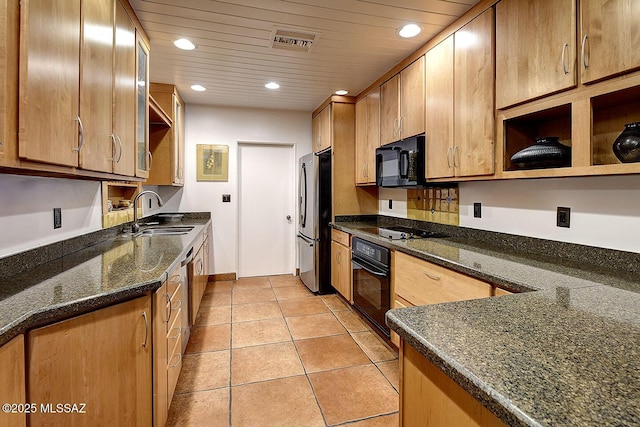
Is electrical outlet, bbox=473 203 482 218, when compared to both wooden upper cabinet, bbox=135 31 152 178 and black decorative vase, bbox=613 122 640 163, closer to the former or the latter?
black decorative vase, bbox=613 122 640 163

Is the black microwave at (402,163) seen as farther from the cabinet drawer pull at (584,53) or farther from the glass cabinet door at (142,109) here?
the glass cabinet door at (142,109)

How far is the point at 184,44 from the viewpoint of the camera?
8.08 feet

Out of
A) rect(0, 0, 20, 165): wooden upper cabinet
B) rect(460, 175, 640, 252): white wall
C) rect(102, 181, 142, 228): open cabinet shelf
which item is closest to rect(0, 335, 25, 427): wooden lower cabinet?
rect(0, 0, 20, 165): wooden upper cabinet

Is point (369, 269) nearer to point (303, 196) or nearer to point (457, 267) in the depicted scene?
point (457, 267)

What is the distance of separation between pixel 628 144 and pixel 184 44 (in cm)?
278

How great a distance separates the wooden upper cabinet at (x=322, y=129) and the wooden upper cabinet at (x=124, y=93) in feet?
7.32

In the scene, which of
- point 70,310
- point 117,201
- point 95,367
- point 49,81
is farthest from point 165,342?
point 117,201

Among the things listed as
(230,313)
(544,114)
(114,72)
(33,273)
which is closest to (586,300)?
(544,114)

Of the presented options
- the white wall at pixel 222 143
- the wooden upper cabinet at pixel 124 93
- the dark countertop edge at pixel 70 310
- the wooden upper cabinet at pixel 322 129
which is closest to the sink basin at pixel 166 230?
the white wall at pixel 222 143

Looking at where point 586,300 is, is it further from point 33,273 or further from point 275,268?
point 275,268

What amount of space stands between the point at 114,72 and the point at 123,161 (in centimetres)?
47

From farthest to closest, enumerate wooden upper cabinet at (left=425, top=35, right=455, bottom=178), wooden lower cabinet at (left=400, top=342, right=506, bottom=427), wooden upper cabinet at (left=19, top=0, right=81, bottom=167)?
wooden upper cabinet at (left=425, top=35, right=455, bottom=178)
wooden upper cabinet at (left=19, top=0, right=81, bottom=167)
wooden lower cabinet at (left=400, top=342, right=506, bottom=427)

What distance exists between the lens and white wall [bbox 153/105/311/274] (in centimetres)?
414

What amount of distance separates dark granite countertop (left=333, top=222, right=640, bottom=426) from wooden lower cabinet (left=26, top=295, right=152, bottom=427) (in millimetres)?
1036
